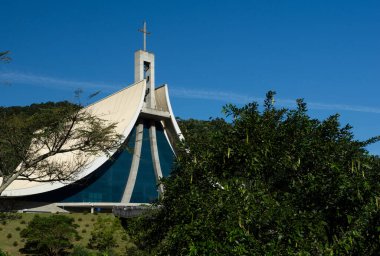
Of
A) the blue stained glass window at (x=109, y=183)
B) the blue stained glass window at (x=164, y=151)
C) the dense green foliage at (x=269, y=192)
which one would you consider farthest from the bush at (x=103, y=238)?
the blue stained glass window at (x=164, y=151)

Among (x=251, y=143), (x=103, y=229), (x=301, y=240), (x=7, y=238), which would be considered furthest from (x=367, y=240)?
(x=7, y=238)

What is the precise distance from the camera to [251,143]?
9.89 metres

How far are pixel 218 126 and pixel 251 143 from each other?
1820 millimetres

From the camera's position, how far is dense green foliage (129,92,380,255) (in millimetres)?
7836

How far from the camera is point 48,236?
22.8 m

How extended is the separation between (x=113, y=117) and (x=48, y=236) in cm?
2132

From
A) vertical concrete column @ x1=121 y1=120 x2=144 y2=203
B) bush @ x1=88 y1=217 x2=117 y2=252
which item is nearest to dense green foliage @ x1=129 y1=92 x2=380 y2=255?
bush @ x1=88 y1=217 x2=117 y2=252

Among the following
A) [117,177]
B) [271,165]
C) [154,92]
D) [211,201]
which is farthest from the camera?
[154,92]

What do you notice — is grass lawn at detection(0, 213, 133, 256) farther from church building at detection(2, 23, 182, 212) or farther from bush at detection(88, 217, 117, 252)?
church building at detection(2, 23, 182, 212)

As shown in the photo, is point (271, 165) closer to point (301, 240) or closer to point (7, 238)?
point (301, 240)

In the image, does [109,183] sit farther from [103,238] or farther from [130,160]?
[103,238]

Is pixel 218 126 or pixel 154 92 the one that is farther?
pixel 154 92

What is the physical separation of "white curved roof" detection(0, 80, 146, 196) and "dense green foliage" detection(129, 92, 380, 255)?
85.1ft

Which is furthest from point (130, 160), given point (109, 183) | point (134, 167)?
point (109, 183)
